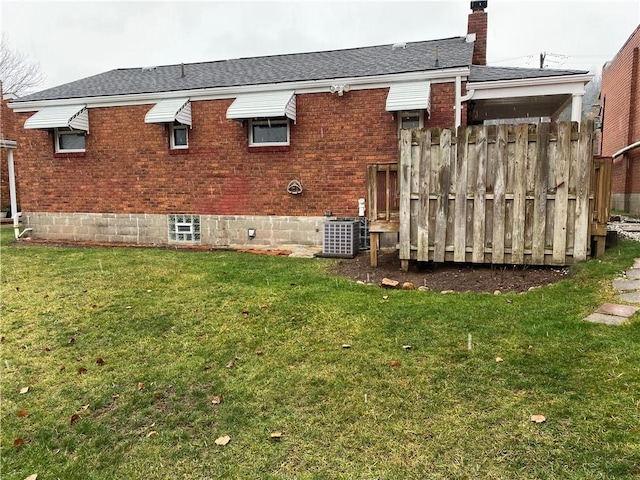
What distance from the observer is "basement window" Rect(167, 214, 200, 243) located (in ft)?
35.9

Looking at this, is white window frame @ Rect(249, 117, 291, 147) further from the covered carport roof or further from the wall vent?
the covered carport roof

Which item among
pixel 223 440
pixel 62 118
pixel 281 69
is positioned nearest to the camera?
pixel 223 440

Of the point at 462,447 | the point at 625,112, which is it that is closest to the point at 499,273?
the point at 462,447

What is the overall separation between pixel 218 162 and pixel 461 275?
21.9 ft

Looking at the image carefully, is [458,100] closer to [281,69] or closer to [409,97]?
[409,97]

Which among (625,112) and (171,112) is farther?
(625,112)

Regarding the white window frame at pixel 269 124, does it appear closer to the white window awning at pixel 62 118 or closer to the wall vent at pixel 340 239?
the wall vent at pixel 340 239

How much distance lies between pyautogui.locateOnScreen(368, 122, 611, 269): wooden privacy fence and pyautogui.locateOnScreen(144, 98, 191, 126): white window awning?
6.11 metres

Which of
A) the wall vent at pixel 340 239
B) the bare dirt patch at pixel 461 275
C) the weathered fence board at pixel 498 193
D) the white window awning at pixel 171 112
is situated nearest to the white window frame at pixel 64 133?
the white window awning at pixel 171 112

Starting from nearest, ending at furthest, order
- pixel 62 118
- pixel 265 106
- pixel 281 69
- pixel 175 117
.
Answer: pixel 265 106
pixel 175 117
pixel 62 118
pixel 281 69

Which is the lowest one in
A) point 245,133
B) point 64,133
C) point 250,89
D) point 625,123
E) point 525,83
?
point 245,133

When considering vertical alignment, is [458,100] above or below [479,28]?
below

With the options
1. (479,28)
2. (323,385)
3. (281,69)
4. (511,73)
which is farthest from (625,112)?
(323,385)

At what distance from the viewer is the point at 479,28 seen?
1188cm
